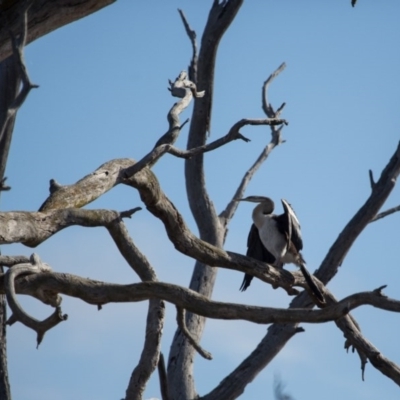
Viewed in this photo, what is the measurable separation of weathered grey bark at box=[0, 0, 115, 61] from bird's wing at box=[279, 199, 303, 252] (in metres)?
2.66

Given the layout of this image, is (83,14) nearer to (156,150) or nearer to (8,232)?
(156,150)

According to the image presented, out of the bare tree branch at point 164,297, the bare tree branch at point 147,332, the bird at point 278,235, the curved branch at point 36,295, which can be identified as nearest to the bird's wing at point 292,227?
the bird at point 278,235

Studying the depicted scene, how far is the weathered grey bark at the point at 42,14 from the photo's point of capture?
594 cm

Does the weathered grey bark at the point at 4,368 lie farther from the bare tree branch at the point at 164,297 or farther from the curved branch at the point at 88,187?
the bare tree branch at the point at 164,297

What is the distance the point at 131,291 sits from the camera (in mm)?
5461

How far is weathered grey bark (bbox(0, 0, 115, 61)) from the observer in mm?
5938

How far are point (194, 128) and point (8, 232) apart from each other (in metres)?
5.11

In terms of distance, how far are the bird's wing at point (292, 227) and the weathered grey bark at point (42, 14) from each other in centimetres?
266

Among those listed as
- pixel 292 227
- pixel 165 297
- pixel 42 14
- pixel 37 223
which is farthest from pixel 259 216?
pixel 37 223

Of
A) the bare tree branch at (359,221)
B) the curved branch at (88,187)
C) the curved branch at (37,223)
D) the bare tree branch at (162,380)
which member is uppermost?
the bare tree branch at (359,221)

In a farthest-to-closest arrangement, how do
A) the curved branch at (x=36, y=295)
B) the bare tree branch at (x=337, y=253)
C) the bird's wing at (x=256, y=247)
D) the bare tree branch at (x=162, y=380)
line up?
the bare tree branch at (x=337, y=253)
the bird's wing at (x=256, y=247)
the bare tree branch at (x=162, y=380)
the curved branch at (x=36, y=295)

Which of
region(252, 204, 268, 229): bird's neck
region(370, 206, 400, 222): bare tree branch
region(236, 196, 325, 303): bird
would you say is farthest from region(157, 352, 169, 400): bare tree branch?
region(370, 206, 400, 222): bare tree branch

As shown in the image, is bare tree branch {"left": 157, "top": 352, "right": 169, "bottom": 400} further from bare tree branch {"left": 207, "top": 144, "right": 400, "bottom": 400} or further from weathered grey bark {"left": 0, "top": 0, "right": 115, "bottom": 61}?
bare tree branch {"left": 207, "top": 144, "right": 400, "bottom": 400}

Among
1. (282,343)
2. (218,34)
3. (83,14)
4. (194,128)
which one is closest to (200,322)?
(282,343)
